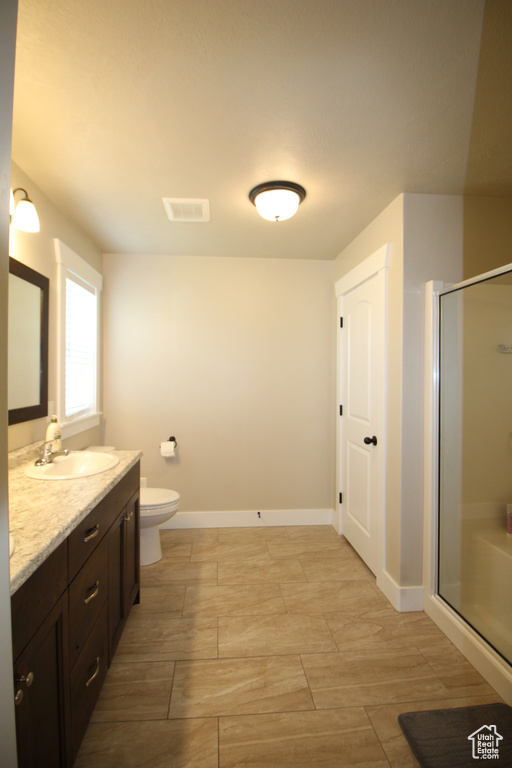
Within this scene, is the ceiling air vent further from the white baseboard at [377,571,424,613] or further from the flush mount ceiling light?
the white baseboard at [377,571,424,613]

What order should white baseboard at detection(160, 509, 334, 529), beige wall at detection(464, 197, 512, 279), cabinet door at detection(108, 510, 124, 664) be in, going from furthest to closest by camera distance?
1. white baseboard at detection(160, 509, 334, 529)
2. beige wall at detection(464, 197, 512, 279)
3. cabinet door at detection(108, 510, 124, 664)

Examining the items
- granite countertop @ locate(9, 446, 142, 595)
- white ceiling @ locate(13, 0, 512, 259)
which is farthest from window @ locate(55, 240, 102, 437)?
granite countertop @ locate(9, 446, 142, 595)

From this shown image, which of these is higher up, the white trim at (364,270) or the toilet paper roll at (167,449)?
the white trim at (364,270)

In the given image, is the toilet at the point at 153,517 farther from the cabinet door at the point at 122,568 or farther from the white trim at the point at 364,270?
the white trim at the point at 364,270

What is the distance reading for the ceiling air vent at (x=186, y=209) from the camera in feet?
7.42

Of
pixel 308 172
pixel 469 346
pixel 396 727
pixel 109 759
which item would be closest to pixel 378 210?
pixel 308 172

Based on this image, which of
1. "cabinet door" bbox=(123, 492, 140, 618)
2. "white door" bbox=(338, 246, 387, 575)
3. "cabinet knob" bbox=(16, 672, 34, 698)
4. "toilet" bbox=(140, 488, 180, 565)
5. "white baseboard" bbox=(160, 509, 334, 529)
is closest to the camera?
"cabinet knob" bbox=(16, 672, 34, 698)

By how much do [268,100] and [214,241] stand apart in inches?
60.8

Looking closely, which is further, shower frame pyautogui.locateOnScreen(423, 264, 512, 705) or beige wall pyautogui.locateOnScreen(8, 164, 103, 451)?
shower frame pyautogui.locateOnScreen(423, 264, 512, 705)

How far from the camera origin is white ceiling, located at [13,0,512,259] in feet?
3.72

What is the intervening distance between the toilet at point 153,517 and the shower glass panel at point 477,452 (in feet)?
5.71

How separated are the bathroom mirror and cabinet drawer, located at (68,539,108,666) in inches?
33.1

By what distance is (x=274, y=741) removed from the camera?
1.38 metres

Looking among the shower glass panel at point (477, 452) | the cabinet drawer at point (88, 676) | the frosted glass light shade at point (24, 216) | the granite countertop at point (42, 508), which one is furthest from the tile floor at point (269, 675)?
the frosted glass light shade at point (24, 216)
